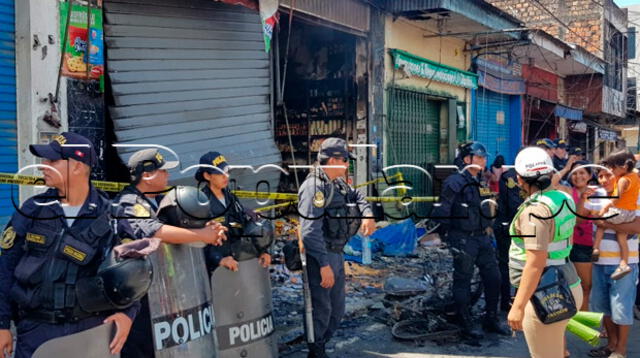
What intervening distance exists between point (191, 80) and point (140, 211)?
364cm

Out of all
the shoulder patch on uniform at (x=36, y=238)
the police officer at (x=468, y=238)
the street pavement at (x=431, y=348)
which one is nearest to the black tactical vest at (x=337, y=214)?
the street pavement at (x=431, y=348)

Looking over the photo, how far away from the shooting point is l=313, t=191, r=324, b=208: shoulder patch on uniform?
15.4ft

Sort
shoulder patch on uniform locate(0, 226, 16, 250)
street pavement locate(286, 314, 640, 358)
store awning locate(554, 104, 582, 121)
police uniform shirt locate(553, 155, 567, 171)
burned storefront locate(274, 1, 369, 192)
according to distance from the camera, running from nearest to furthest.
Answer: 1. shoulder patch on uniform locate(0, 226, 16, 250)
2. street pavement locate(286, 314, 640, 358)
3. police uniform shirt locate(553, 155, 567, 171)
4. burned storefront locate(274, 1, 369, 192)
5. store awning locate(554, 104, 582, 121)

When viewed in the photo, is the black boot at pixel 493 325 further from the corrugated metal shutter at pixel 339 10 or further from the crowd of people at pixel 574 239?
the corrugated metal shutter at pixel 339 10

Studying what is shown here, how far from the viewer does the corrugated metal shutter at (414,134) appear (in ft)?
35.5

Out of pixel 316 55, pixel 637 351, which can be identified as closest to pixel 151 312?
pixel 637 351

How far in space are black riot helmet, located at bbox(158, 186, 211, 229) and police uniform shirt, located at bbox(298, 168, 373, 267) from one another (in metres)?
1.38

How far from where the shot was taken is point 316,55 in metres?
10.6

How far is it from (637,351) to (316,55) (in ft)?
24.2

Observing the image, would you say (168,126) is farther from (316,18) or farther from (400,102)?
(400,102)

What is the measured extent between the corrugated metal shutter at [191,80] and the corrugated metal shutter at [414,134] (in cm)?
361

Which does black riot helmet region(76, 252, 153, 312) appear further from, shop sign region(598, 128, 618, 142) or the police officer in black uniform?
shop sign region(598, 128, 618, 142)

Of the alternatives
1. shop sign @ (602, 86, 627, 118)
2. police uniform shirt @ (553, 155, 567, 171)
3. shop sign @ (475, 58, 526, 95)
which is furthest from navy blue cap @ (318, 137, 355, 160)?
shop sign @ (602, 86, 627, 118)

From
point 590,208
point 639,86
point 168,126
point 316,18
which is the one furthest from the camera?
point 639,86
